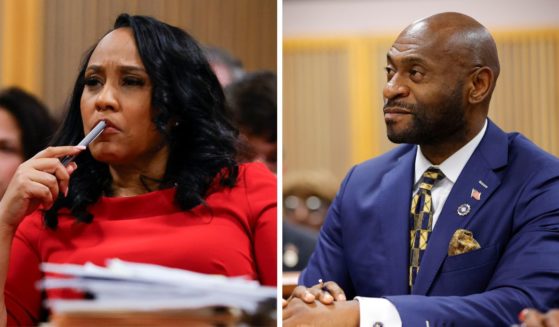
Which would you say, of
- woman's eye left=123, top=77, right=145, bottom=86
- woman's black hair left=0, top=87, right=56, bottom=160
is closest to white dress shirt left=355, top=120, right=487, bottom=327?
woman's eye left=123, top=77, right=145, bottom=86

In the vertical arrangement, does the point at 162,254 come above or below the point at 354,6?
below

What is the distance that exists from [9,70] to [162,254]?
1.64 feet

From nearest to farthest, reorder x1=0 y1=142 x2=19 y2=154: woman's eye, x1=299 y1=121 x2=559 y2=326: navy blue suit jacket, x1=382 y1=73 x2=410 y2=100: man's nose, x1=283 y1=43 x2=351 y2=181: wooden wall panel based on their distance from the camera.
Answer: x1=299 y1=121 x2=559 y2=326: navy blue suit jacket → x1=382 y1=73 x2=410 y2=100: man's nose → x1=0 y1=142 x2=19 y2=154: woman's eye → x1=283 y1=43 x2=351 y2=181: wooden wall panel

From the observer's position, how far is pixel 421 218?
4.84 ft

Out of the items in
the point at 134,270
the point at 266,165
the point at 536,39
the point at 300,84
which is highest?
the point at 536,39

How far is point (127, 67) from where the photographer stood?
1.50m

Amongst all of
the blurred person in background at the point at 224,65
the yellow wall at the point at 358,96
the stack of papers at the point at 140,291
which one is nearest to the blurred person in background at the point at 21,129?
the stack of papers at the point at 140,291

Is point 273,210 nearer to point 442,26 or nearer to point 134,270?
point 134,270

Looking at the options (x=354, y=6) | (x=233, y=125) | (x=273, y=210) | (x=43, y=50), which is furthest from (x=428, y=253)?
(x=43, y=50)

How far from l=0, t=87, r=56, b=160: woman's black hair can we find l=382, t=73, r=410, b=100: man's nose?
2.19 feet

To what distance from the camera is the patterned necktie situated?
4.79 ft

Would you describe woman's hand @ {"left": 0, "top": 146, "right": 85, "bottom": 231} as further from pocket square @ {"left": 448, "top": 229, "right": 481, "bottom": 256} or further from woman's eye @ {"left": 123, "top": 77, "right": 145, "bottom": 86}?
pocket square @ {"left": 448, "top": 229, "right": 481, "bottom": 256}

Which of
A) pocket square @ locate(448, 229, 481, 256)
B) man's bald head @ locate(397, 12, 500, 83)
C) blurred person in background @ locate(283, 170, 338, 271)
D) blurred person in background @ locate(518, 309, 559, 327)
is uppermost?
man's bald head @ locate(397, 12, 500, 83)

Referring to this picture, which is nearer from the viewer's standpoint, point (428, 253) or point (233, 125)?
point (428, 253)
